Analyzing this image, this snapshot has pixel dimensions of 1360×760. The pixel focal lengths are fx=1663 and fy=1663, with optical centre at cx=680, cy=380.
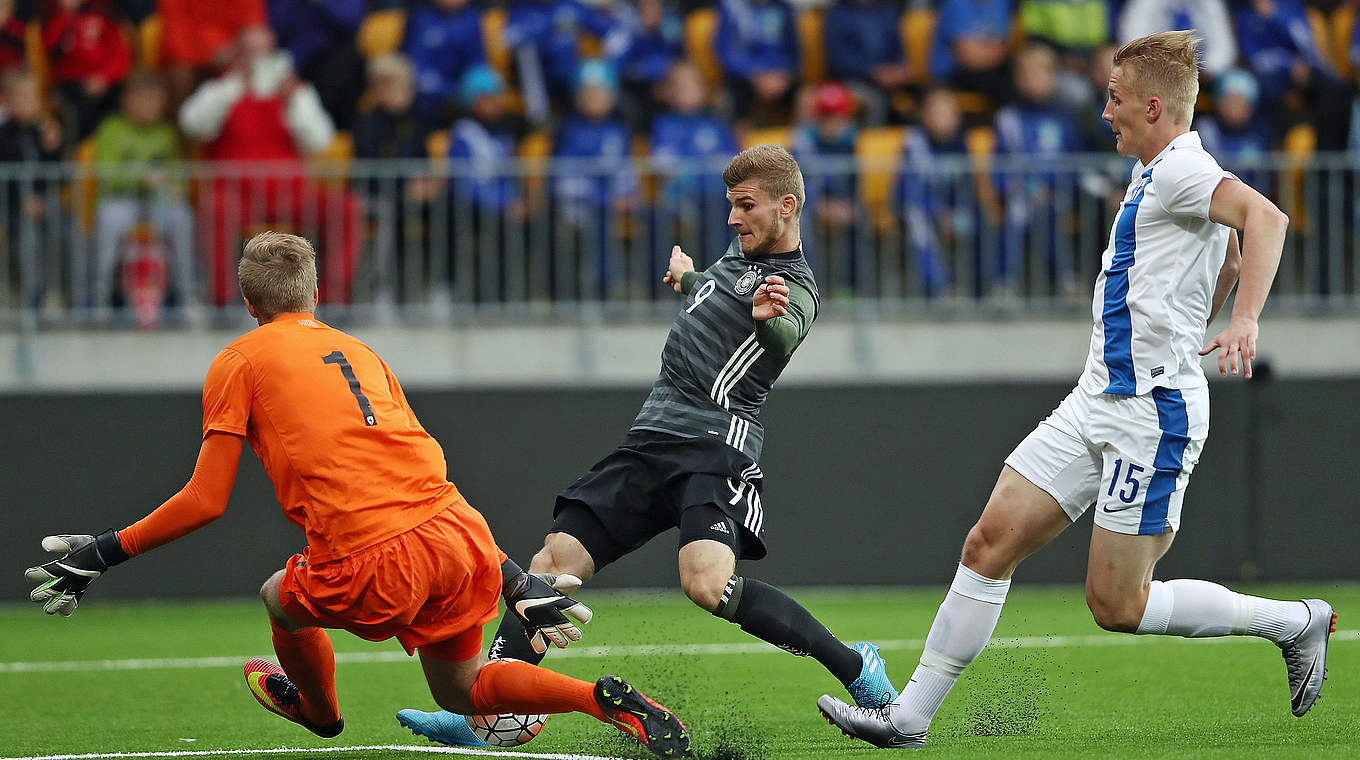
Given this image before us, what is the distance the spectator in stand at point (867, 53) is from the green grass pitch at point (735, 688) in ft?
12.8

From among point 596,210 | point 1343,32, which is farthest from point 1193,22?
point 596,210

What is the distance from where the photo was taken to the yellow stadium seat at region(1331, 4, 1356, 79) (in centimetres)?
1227

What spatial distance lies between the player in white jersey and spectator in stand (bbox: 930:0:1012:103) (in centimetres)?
708

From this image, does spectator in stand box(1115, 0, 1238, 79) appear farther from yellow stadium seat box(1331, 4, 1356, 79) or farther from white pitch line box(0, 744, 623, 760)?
white pitch line box(0, 744, 623, 760)

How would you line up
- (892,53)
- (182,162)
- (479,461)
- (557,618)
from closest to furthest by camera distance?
(557,618) < (479,461) < (182,162) < (892,53)

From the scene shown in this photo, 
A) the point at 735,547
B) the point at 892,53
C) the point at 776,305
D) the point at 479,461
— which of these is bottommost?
the point at 479,461

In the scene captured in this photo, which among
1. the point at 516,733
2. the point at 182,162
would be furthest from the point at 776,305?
the point at 182,162

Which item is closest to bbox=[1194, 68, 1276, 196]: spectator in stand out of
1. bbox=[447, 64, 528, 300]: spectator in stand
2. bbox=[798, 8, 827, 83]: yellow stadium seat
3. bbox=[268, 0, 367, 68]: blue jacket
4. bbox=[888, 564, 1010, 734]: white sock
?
bbox=[798, 8, 827, 83]: yellow stadium seat

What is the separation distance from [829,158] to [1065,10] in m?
2.35

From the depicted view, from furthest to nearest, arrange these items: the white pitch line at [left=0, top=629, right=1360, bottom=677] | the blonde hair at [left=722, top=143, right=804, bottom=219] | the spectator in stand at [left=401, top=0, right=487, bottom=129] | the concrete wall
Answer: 1. the spectator in stand at [left=401, top=0, right=487, bottom=129]
2. the concrete wall
3. the white pitch line at [left=0, top=629, right=1360, bottom=677]
4. the blonde hair at [left=722, top=143, right=804, bottom=219]

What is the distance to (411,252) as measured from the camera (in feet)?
36.7

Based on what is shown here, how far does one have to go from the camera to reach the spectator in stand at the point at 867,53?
12.1 metres

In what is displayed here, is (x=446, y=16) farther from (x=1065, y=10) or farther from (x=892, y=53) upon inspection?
(x=1065, y=10)

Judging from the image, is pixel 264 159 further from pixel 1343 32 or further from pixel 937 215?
pixel 1343 32
